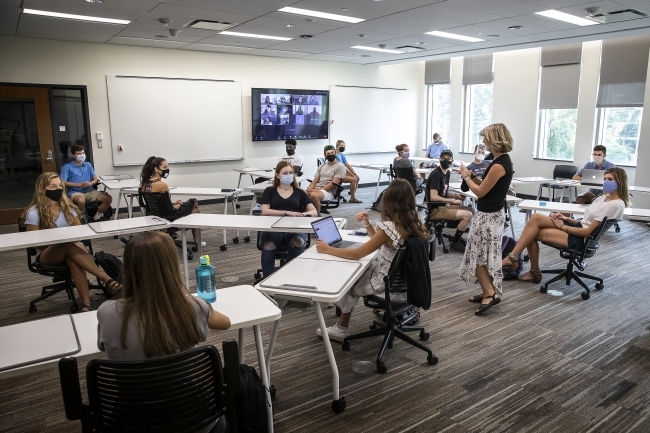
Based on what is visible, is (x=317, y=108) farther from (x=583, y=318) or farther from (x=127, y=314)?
(x=127, y=314)

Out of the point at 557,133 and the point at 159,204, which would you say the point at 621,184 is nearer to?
the point at 159,204

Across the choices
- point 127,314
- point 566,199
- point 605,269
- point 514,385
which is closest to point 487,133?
point 514,385

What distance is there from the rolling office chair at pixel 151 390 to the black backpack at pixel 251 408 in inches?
14.5

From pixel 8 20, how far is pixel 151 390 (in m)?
6.40

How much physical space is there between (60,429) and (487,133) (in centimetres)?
348

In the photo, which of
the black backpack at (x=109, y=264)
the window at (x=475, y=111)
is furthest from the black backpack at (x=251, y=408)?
the window at (x=475, y=111)

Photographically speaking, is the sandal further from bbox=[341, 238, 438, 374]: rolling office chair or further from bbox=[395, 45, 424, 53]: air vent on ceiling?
bbox=[395, 45, 424, 53]: air vent on ceiling

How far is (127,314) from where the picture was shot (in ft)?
5.43

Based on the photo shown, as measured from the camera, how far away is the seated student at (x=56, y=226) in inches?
156

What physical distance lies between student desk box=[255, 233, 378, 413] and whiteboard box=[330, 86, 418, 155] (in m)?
8.21

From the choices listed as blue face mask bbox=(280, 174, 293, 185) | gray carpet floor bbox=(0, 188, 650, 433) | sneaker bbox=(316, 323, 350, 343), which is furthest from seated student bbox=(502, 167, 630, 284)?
blue face mask bbox=(280, 174, 293, 185)

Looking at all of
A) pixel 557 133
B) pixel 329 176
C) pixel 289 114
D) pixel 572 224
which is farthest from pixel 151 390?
pixel 557 133

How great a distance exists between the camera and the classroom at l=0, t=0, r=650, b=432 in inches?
102

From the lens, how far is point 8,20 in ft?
19.7
